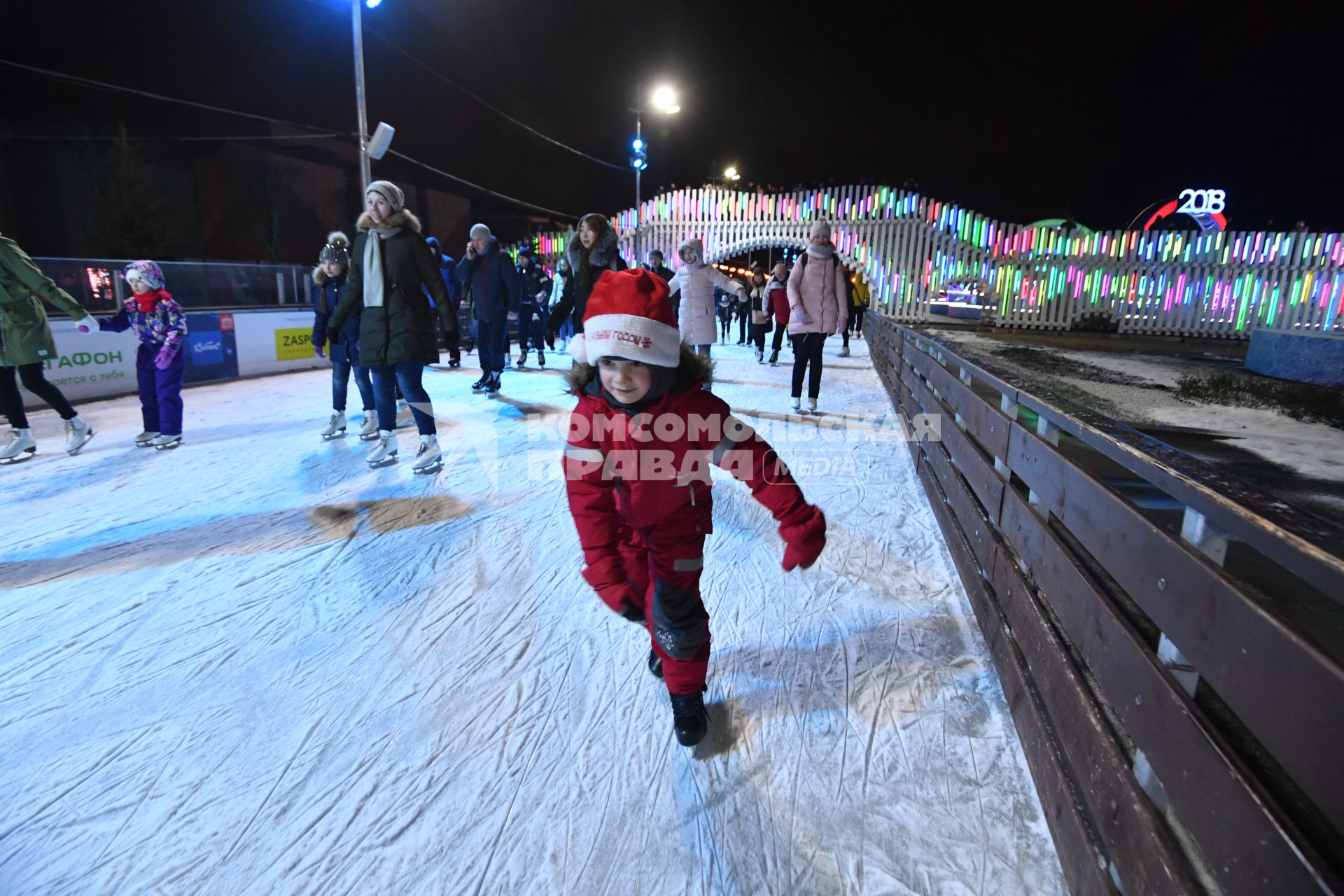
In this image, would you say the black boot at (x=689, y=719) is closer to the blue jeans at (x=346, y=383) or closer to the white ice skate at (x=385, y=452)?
the white ice skate at (x=385, y=452)

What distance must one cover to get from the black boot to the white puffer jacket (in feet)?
16.7

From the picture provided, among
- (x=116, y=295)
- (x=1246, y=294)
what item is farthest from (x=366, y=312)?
(x=1246, y=294)

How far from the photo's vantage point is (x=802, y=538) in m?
1.77

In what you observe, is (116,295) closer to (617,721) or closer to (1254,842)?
(617,721)

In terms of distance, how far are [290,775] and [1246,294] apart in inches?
872

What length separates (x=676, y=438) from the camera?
5.86 ft

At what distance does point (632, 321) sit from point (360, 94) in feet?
36.1

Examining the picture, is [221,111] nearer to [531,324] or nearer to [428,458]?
[531,324]

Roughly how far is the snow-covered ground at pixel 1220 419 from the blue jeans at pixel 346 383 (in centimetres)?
624

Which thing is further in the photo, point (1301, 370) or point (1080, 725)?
point (1301, 370)

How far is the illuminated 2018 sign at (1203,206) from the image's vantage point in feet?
84.0

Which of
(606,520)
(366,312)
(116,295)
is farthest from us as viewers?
(116,295)

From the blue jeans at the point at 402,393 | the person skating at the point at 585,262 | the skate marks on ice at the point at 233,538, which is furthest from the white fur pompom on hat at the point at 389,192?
the skate marks on ice at the point at 233,538

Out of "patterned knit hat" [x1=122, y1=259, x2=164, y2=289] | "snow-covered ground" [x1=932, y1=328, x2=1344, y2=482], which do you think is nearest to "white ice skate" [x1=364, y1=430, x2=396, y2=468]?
"patterned knit hat" [x1=122, y1=259, x2=164, y2=289]
